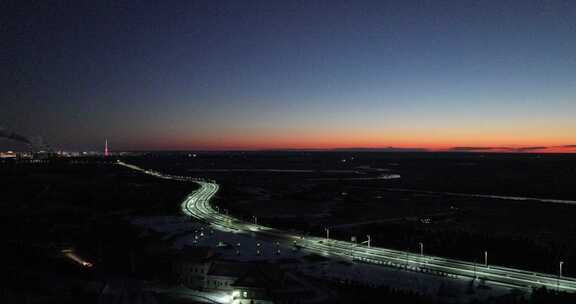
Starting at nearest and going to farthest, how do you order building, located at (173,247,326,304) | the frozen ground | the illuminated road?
1. building, located at (173,247,326,304)
2. the frozen ground
3. the illuminated road

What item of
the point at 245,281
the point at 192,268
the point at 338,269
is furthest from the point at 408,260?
the point at 192,268

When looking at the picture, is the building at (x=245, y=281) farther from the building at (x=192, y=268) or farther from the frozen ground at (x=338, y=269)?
the frozen ground at (x=338, y=269)

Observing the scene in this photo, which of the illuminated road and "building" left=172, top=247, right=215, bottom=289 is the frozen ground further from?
"building" left=172, top=247, right=215, bottom=289

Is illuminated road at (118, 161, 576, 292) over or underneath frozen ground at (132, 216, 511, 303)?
over

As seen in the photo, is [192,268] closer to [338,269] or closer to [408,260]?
[338,269]

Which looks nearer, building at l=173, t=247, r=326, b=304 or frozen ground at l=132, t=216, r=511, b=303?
building at l=173, t=247, r=326, b=304

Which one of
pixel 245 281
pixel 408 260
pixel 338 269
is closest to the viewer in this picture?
pixel 245 281

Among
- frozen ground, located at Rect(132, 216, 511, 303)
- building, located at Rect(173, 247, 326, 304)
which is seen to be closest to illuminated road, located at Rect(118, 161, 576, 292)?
frozen ground, located at Rect(132, 216, 511, 303)

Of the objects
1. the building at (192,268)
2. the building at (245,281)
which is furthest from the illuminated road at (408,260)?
the building at (192,268)

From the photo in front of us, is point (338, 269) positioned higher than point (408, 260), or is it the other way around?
point (408, 260)

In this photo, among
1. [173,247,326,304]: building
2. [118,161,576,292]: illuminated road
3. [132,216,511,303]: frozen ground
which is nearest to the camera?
[173,247,326,304]: building

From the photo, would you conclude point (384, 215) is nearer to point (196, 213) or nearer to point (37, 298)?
point (196, 213)

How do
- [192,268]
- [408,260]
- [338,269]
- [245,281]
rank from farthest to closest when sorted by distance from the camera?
[408,260] → [338,269] → [192,268] → [245,281]
